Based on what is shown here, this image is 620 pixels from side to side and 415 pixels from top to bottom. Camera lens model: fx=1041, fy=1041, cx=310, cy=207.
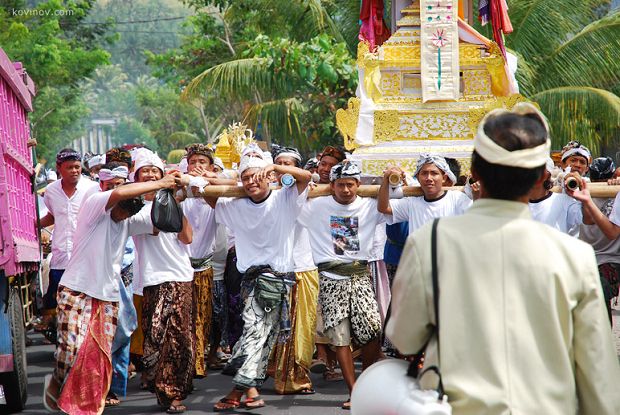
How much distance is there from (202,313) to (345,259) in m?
1.67

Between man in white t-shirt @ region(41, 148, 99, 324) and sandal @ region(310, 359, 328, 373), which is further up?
man in white t-shirt @ region(41, 148, 99, 324)

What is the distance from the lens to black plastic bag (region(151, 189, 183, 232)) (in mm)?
7176

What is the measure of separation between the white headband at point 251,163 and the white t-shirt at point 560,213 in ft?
6.62

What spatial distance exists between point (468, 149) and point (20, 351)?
5.83m

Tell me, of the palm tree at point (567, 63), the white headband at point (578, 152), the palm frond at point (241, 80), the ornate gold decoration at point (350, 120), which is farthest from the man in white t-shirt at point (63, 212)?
the palm tree at point (567, 63)

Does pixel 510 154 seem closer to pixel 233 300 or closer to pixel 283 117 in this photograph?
pixel 233 300

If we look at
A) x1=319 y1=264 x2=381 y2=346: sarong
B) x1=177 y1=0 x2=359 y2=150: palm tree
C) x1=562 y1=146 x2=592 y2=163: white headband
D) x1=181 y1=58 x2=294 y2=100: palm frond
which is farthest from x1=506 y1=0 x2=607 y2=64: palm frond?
x1=319 y1=264 x2=381 y2=346: sarong

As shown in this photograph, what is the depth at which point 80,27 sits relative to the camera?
35.1 m

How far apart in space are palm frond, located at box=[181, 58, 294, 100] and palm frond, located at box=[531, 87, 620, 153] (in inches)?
178

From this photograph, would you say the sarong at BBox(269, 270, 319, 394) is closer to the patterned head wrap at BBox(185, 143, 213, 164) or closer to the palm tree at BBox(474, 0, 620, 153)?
the patterned head wrap at BBox(185, 143, 213, 164)

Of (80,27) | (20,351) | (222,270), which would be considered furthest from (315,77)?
(80,27)

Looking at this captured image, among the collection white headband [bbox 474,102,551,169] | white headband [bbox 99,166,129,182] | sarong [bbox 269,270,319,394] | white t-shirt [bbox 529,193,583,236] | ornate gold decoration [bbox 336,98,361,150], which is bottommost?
sarong [bbox 269,270,319,394]

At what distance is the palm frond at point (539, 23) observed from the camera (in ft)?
59.3

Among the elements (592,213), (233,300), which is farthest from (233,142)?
(592,213)
